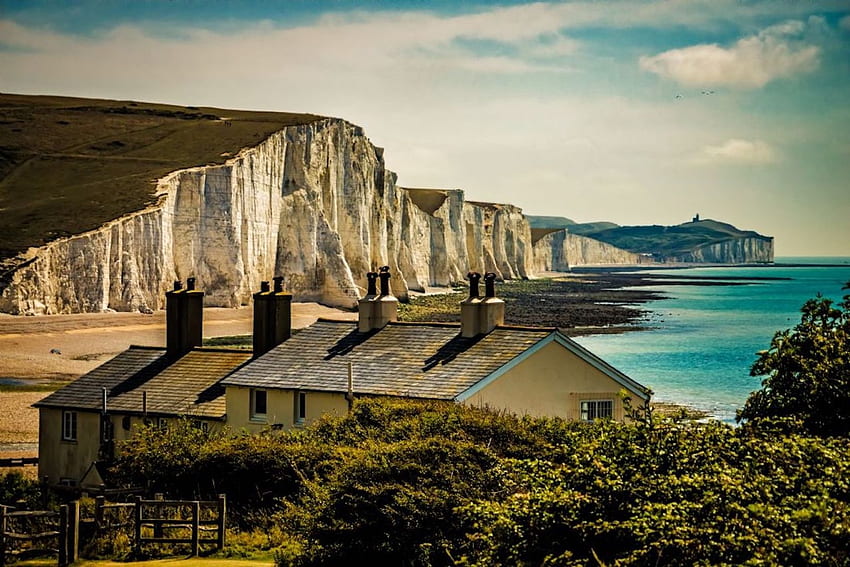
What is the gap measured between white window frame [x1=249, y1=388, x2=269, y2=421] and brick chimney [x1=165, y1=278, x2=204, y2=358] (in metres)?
3.75

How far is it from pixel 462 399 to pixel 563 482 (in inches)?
364

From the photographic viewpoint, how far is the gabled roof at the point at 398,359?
2050cm

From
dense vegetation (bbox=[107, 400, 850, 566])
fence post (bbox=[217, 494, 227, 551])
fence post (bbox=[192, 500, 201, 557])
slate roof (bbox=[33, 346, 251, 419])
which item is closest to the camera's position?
dense vegetation (bbox=[107, 400, 850, 566])

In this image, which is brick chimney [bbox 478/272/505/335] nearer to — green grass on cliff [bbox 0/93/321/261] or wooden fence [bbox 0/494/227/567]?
wooden fence [bbox 0/494/227/567]

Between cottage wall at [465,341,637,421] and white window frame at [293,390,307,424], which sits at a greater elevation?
cottage wall at [465,341,637,421]

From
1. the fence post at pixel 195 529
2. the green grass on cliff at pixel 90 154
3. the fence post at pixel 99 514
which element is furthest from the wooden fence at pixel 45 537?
the green grass on cliff at pixel 90 154

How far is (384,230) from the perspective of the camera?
124 m

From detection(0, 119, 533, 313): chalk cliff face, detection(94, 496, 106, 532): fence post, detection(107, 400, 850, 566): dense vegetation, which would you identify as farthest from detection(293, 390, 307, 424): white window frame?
detection(0, 119, 533, 313): chalk cliff face

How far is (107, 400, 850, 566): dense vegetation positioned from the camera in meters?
8.67

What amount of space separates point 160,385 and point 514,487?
13.3 meters

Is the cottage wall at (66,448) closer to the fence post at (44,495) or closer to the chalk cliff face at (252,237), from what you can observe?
the fence post at (44,495)

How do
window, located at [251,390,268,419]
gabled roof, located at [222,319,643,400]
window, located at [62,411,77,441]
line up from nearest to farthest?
gabled roof, located at [222,319,643,400]
window, located at [251,390,268,419]
window, located at [62,411,77,441]

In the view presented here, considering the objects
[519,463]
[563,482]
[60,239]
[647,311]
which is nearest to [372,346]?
[519,463]

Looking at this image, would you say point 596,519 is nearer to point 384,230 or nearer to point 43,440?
point 43,440
